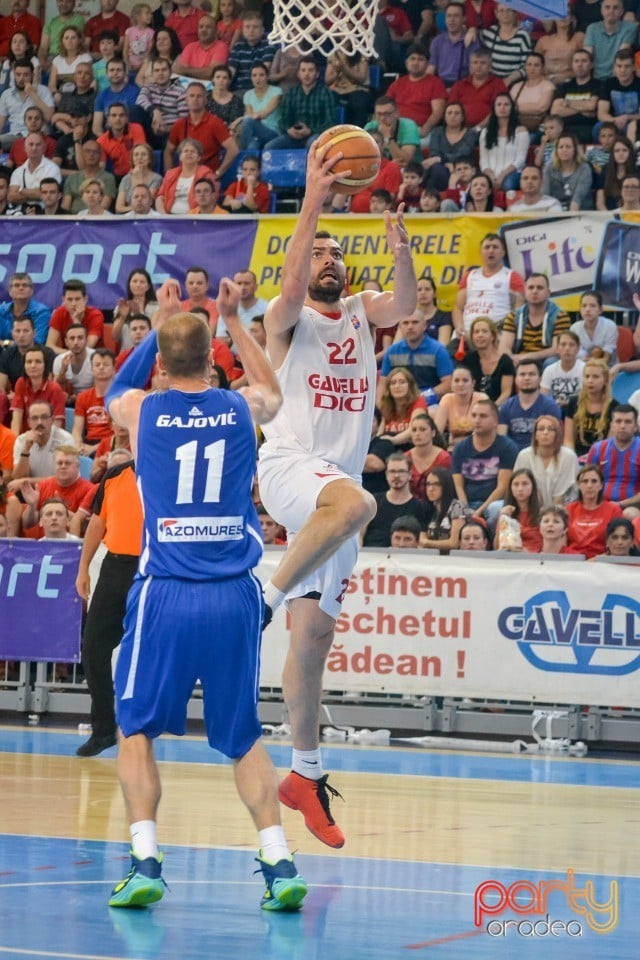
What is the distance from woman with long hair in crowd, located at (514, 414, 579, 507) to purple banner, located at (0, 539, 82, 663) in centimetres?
427

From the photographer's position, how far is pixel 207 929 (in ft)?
19.2

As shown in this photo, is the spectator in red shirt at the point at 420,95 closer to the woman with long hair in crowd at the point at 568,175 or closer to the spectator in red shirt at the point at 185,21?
the woman with long hair in crowd at the point at 568,175

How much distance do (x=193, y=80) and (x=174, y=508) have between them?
53.3ft

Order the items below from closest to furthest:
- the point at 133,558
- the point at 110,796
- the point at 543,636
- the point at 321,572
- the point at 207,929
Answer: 1. the point at 207,929
2. the point at 321,572
3. the point at 110,796
4. the point at 133,558
5. the point at 543,636

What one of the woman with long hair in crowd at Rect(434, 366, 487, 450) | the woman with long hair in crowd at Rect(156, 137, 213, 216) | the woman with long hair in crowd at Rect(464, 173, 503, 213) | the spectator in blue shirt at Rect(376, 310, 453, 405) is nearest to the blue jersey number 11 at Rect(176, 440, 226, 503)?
the woman with long hair in crowd at Rect(434, 366, 487, 450)

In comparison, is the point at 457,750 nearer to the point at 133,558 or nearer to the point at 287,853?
the point at 133,558

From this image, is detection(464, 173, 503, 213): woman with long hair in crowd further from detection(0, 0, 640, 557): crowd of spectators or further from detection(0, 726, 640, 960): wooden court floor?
detection(0, 726, 640, 960): wooden court floor

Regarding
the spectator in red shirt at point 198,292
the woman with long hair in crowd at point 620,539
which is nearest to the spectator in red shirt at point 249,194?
the spectator in red shirt at point 198,292

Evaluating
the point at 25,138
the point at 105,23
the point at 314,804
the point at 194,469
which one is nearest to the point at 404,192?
the point at 25,138

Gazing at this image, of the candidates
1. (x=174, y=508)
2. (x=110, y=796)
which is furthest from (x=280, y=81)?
(x=174, y=508)

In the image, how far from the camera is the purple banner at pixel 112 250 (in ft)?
61.1

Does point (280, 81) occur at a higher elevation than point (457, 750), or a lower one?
higher

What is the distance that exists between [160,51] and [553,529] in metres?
11.2

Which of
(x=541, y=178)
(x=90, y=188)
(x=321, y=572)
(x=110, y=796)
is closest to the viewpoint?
(x=321, y=572)
